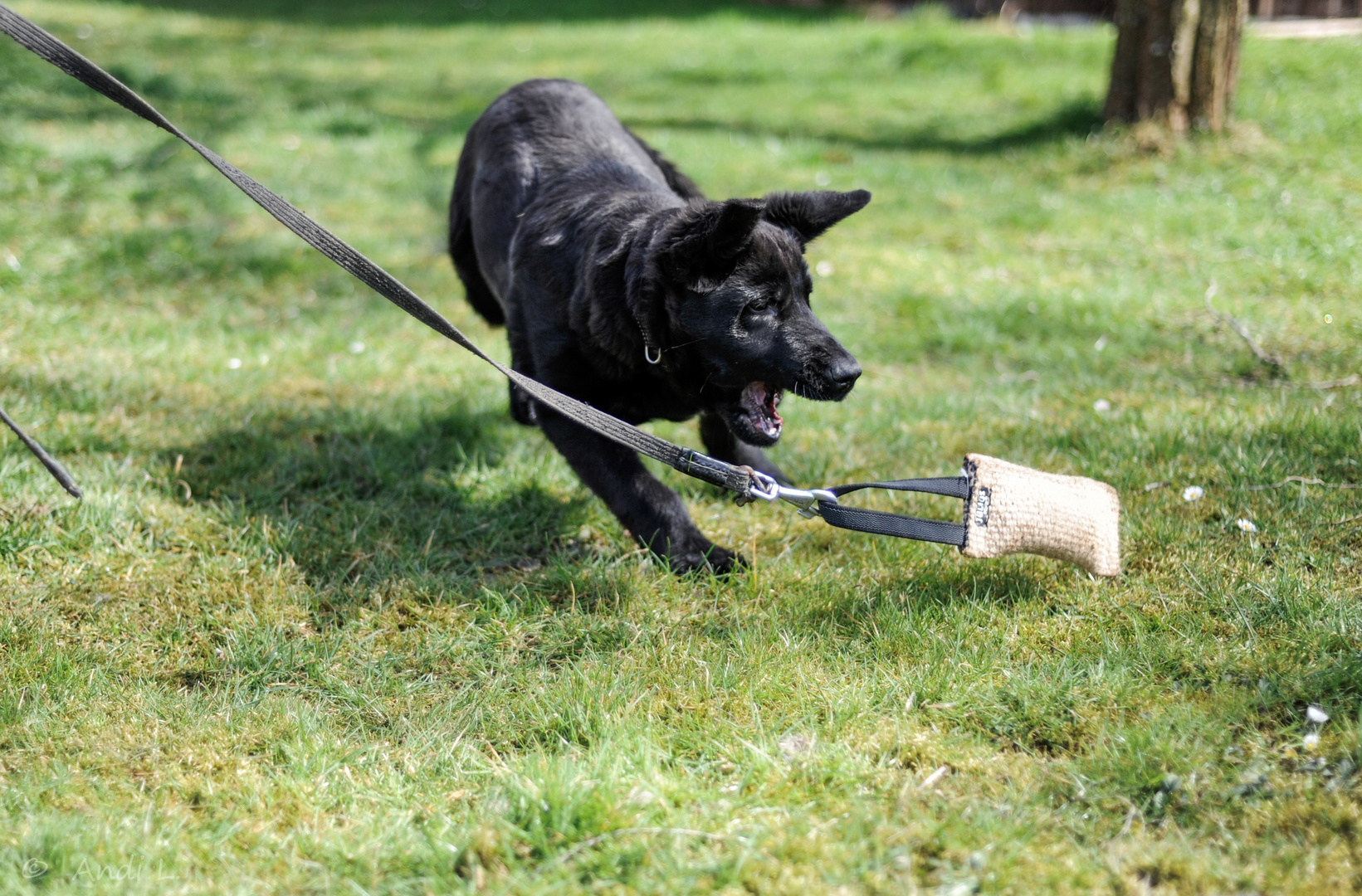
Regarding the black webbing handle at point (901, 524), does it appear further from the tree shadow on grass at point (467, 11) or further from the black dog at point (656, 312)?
the tree shadow on grass at point (467, 11)

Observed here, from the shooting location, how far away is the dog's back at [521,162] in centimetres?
376

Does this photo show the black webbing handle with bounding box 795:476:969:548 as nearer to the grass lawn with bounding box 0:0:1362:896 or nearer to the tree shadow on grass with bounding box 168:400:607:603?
the grass lawn with bounding box 0:0:1362:896

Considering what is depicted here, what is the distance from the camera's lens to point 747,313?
293cm

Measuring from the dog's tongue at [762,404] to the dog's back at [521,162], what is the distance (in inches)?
33.6

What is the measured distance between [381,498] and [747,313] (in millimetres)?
1520

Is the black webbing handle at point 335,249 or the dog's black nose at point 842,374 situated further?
the dog's black nose at point 842,374

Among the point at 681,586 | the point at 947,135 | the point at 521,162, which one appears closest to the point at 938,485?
the point at 681,586

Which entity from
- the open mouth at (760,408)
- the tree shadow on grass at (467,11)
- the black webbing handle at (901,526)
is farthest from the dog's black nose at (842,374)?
the tree shadow on grass at (467,11)

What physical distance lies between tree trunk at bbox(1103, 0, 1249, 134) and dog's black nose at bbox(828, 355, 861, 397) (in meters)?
5.13

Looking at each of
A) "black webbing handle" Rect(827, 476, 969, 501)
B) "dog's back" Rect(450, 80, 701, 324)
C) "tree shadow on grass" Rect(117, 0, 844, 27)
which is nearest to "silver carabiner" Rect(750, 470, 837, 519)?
"black webbing handle" Rect(827, 476, 969, 501)

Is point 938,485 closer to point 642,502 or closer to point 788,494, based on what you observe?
point 788,494

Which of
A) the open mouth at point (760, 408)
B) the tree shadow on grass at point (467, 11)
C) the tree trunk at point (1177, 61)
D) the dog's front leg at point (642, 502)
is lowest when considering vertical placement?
the dog's front leg at point (642, 502)

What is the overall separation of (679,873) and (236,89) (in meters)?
9.05

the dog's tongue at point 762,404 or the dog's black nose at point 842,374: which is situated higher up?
the dog's black nose at point 842,374
